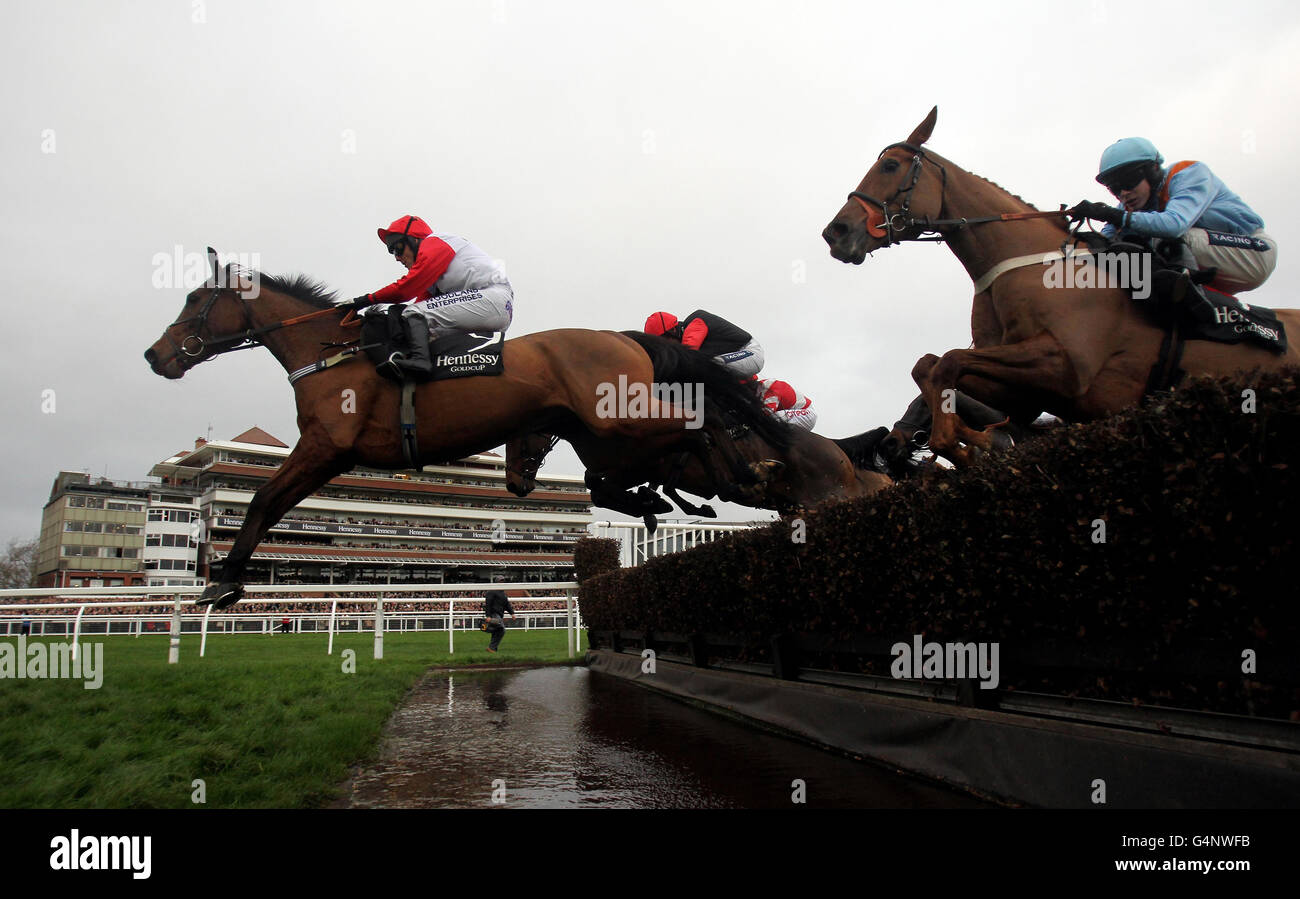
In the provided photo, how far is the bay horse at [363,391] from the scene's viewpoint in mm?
4184

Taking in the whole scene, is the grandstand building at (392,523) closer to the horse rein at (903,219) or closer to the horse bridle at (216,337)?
the horse bridle at (216,337)

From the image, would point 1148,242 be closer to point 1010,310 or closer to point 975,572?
point 1010,310

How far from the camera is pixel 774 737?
4121mm

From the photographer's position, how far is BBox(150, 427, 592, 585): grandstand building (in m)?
44.4

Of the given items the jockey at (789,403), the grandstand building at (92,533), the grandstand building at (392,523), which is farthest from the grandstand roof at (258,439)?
the jockey at (789,403)

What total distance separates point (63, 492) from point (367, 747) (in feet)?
194

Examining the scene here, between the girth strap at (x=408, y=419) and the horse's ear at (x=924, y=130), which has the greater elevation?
the horse's ear at (x=924, y=130)

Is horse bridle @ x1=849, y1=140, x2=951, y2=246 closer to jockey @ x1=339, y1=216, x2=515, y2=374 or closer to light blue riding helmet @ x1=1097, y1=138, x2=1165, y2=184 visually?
light blue riding helmet @ x1=1097, y1=138, x2=1165, y2=184

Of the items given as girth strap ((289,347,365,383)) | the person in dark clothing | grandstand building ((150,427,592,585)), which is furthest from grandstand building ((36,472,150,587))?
girth strap ((289,347,365,383))

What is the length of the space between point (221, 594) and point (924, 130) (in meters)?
4.98

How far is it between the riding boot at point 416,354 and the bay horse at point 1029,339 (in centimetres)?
237

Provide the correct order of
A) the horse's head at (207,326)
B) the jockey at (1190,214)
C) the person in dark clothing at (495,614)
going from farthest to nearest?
1. the person in dark clothing at (495,614)
2. the horse's head at (207,326)
3. the jockey at (1190,214)

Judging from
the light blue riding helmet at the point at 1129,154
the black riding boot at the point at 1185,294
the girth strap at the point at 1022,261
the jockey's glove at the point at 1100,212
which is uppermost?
the light blue riding helmet at the point at 1129,154
